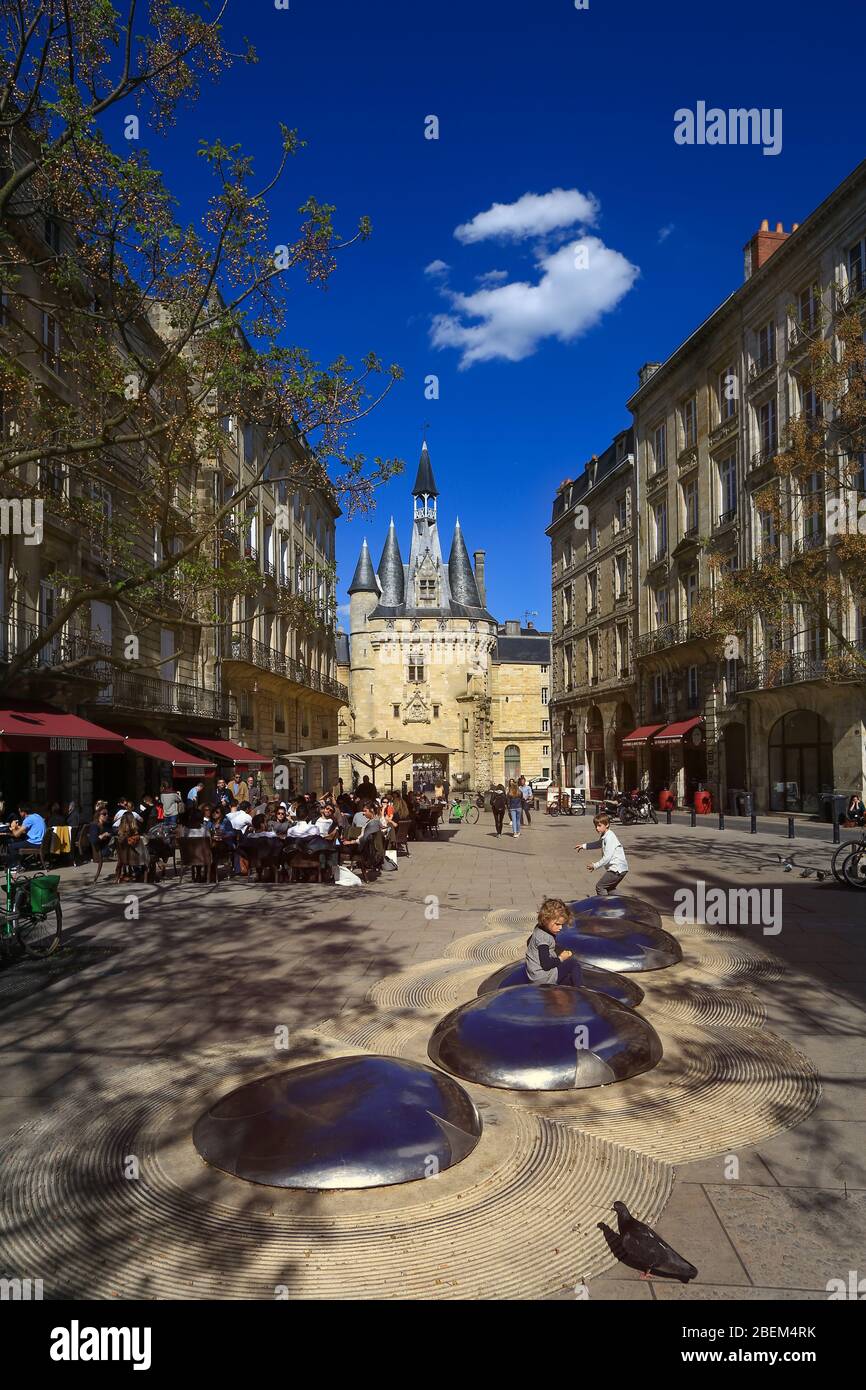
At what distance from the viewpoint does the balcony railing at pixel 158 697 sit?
21469 mm

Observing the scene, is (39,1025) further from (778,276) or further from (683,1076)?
(778,276)

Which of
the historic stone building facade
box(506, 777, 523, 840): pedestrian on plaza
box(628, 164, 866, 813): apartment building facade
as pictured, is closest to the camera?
box(506, 777, 523, 840): pedestrian on plaza

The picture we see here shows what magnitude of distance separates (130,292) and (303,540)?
3247 centimetres

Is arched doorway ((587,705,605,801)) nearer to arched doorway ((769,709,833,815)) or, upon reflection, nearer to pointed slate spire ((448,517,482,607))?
arched doorway ((769,709,833,815))

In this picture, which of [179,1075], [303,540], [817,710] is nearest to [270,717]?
[303,540]

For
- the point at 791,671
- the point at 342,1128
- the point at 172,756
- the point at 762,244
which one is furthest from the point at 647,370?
the point at 342,1128

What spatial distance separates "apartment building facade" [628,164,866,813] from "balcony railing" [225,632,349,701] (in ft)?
51.2

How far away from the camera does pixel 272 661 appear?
33.9m

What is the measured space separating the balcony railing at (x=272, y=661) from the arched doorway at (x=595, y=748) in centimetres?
1436

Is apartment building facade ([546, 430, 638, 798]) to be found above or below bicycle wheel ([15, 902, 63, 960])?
above

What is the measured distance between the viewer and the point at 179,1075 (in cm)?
549

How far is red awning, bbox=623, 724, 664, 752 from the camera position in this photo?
34.7m

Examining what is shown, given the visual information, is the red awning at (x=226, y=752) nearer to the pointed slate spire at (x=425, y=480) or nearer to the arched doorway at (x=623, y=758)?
the arched doorway at (x=623, y=758)

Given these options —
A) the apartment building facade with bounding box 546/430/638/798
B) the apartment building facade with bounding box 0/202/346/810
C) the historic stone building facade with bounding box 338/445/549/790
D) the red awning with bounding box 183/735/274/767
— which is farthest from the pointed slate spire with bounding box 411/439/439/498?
the red awning with bounding box 183/735/274/767
